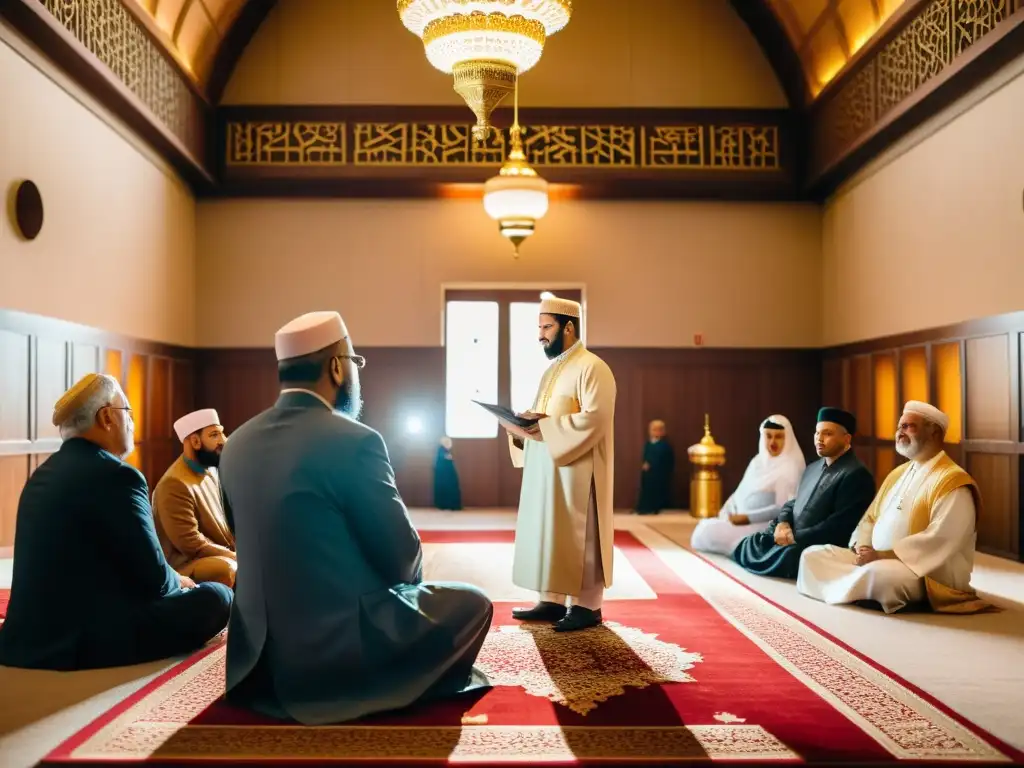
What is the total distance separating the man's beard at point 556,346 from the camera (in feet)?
14.3

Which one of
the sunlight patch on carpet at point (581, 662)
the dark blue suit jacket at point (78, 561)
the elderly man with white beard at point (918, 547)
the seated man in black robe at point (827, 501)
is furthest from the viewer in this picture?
the seated man in black robe at point (827, 501)

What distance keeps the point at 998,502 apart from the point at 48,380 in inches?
247

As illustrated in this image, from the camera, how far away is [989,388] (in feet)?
21.9

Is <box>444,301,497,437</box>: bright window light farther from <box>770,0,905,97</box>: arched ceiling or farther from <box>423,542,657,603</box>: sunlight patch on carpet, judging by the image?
<box>770,0,905,97</box>: arched ceiling

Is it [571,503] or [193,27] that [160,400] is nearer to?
[193,27]

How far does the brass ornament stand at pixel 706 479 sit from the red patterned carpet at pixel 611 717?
5305 mm

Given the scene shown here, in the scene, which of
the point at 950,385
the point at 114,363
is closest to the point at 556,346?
the point at 950,385

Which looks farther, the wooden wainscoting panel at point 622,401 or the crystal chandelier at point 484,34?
the wooden wainscoting panel at point 622,401

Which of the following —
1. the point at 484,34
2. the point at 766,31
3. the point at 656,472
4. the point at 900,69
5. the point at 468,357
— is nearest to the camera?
the point at 484,34

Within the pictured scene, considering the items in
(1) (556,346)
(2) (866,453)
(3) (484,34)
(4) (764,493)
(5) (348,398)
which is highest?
(3) (484,34)

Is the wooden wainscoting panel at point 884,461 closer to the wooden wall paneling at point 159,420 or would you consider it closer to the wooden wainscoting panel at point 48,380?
the wooden wall paneling at point 159,420

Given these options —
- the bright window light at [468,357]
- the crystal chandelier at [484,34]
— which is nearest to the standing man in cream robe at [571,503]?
the crystal chandelier at [484,34]

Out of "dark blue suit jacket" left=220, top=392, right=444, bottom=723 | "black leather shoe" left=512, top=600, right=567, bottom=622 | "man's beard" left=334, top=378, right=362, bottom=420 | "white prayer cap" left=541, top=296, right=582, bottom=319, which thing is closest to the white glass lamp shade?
"white prayer cap" left=541, top=296, right=582, bottom=319

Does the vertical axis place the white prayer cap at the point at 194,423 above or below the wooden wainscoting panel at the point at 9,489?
above
